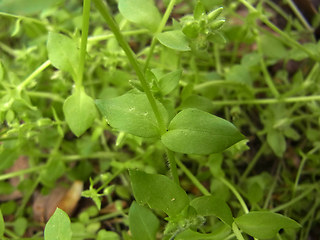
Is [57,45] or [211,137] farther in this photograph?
[57,45]

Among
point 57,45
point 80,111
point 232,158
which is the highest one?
point 57,45

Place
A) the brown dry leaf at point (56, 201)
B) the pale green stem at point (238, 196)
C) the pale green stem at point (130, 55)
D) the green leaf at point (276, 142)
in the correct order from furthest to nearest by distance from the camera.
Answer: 1. the brown dry leaf at point (56, 201)
2. the green leaf at point (276, 142)
3. the pale green stem at point (238, 196)
4. the pale green stem at point (130, 55)

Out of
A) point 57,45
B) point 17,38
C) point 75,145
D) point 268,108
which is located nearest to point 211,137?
point 57,45

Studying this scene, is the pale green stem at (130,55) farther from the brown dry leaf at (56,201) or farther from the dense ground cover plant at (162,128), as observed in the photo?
the brown dry leaf at (56,201)

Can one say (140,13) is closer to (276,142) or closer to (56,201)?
(276,142)

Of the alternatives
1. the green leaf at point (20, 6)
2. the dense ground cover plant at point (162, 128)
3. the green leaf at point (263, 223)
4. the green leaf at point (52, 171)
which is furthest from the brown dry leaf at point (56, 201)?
the green leaf at point (20, 6)

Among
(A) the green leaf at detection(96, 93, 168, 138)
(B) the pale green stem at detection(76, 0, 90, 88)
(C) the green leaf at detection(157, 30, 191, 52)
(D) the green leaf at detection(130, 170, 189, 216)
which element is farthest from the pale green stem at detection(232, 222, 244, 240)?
(B) the pale green stem at detection(76, 0, 90, 88)

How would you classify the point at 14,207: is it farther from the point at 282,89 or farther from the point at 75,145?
the point at 282,89

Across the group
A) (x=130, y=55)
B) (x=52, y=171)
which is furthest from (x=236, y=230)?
(x=52, y=171)
